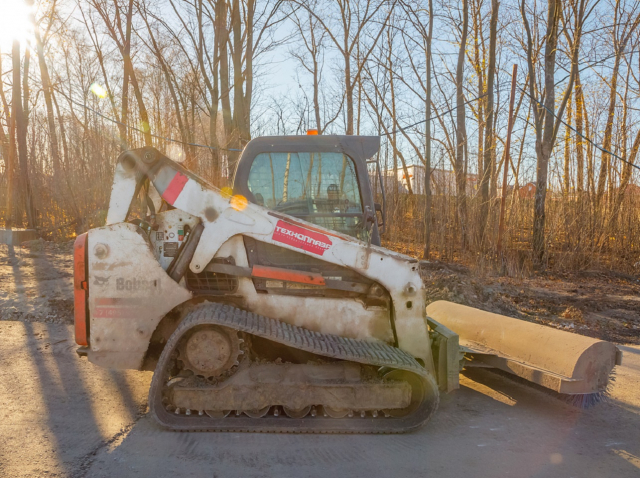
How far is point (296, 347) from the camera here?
130 inches

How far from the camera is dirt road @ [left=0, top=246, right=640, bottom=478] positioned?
2934mm

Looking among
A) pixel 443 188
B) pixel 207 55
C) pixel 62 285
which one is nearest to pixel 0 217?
pixel 207 55

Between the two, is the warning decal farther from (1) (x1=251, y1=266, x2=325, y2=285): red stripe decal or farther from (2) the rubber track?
(2) the rubber track

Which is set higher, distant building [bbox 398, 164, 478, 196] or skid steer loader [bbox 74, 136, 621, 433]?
distant building [bbox 398, 164, 478, 196]

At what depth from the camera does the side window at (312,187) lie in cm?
414

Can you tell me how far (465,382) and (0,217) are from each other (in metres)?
21.0

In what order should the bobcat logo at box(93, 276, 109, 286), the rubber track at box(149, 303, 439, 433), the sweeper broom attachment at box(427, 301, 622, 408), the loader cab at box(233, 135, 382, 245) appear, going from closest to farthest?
the rubber track at box(149, 303, 439, 433) → the bobcat logo at box(93, 276, 109, 286) → the sweeper broom attachment at box(427, 301, 622, 408) → the loader cab at box(233, 135, 382, 245)

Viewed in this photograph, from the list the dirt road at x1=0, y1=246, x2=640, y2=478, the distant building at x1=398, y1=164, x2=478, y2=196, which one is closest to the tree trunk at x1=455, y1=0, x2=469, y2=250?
the distant building at x1=398, y1=164, x2=478, y2=196

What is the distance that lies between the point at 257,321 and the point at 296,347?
0.31 meters

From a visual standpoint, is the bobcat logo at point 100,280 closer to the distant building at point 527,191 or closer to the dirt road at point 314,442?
the dirt road at point 314,442

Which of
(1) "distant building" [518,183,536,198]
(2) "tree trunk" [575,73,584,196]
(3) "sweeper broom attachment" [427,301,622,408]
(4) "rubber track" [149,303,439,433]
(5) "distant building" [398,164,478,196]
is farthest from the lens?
(2) "tree trunk" [575,73,584,196]

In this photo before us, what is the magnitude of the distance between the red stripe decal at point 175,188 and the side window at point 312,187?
68cm

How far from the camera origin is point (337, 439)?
332cm

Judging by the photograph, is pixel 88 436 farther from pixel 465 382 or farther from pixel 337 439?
pixel 465 382
